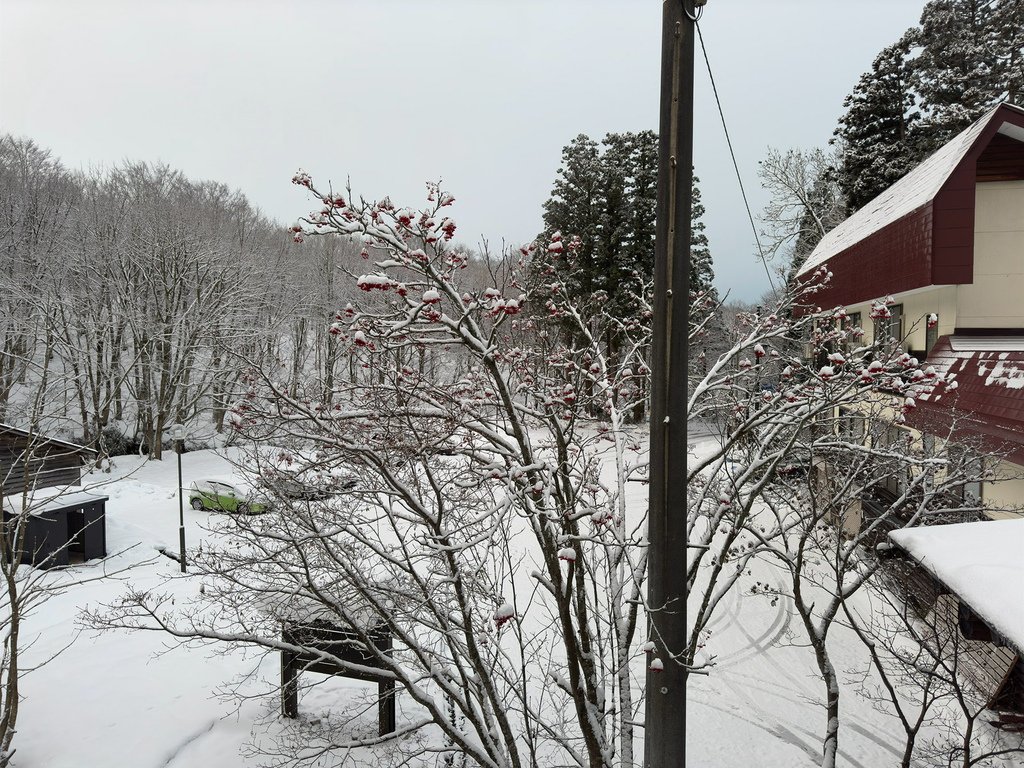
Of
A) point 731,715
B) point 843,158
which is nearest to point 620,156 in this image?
point 843,158

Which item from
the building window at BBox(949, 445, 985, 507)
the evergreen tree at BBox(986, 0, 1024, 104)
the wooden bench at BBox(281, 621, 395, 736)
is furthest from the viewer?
the evergreen tree at BBox(986, 0, 1024, 104)

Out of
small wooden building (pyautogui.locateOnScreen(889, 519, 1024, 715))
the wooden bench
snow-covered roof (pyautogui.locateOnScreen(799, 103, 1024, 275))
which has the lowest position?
the wooden bench

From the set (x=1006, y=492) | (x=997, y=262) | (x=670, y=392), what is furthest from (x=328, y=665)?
→ (x=997, y=262)

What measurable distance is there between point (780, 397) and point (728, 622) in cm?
920

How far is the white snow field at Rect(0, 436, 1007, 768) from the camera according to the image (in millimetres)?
10477

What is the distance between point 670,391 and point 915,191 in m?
14.9

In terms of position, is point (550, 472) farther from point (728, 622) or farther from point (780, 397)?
point (728, 622)

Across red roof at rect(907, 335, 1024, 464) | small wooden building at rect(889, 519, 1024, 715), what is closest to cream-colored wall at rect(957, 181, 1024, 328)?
red roof at rect(907, 335, 1024, 464)

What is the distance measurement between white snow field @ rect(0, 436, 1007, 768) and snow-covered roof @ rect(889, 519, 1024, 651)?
447 centimetres

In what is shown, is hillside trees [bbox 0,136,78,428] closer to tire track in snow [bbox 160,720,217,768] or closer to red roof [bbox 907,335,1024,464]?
tire track in snow [bbox 160,720,217,768]

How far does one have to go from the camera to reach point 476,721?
7000 mm

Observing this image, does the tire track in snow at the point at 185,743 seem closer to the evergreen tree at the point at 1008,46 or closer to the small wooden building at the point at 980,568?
the small wooden building at the point at 980,568

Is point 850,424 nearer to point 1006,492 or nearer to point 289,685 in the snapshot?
point 1006,492

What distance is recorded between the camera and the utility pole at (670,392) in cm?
369
